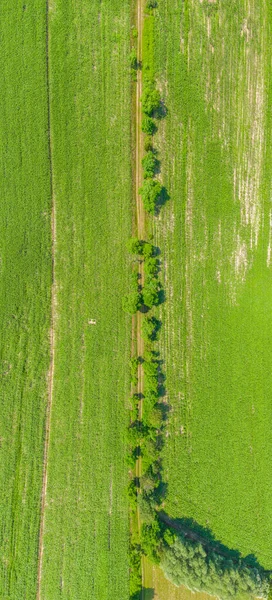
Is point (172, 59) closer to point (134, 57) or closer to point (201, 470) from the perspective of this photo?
point (134, 57)

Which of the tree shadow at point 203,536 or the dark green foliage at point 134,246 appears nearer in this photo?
the dark green foliage at point 134,246

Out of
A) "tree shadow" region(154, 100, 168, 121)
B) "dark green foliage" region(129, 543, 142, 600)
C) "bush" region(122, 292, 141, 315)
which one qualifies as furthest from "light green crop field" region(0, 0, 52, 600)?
"tree shadow" region(154, 100, 168, 121)

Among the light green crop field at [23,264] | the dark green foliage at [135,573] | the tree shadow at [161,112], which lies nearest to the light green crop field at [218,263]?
the tree shadow at [161,112]

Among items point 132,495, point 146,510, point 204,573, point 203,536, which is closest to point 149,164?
Result: point 132,495

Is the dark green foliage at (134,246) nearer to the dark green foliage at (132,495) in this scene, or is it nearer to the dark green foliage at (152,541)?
the dark green foliage at (132,495)

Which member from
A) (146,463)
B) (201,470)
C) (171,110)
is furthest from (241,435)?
(171,110)

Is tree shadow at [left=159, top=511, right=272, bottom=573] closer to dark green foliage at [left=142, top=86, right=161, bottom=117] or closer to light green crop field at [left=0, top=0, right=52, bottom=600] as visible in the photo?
light green crop field at [left=0, top=0, right=52, bottom=600]

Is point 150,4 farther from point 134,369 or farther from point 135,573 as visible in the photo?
point 135,573
